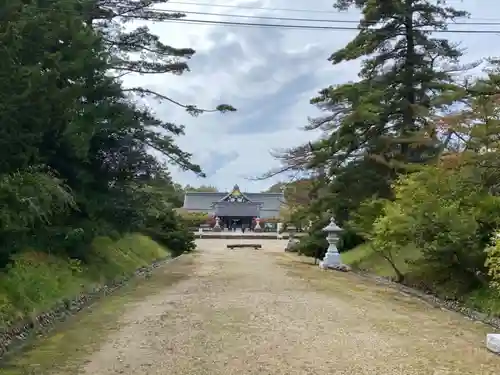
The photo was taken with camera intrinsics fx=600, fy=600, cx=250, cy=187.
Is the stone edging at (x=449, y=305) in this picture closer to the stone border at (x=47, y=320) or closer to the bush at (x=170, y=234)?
the stone border at (x=47, y=320)

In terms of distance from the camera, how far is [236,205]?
7444 cm

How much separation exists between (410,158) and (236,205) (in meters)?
54.8

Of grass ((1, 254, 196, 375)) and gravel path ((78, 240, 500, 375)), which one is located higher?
gravel path ((78, 240, 500, 375))

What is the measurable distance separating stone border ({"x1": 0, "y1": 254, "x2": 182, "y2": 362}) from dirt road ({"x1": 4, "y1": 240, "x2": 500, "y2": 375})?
Answer: 3.27 feet

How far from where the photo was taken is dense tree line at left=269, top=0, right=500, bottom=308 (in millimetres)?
11914

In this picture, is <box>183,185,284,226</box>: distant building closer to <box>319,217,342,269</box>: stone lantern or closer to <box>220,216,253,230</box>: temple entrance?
<box>220,216,253,230</box>: temple entrance

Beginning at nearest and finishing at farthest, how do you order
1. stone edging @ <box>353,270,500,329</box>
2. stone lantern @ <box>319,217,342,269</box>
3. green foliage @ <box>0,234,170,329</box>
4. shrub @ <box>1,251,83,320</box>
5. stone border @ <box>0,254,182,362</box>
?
stone border @ <box>0,254,182,362</box> < green foliage @ <box>0,234,170,329</box> < shrub @ <box>1,251,83,320</box> < stone edging @ <box>353,270,500,329</box> < stone lantern @ <box>319,217,342,269</box>

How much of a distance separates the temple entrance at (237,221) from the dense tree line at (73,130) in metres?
56.0

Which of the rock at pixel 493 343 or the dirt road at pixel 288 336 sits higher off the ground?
the rock at pixel 493 343

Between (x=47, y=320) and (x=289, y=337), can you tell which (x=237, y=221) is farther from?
(x=289, y=337)

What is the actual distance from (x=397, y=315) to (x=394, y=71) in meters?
12.4

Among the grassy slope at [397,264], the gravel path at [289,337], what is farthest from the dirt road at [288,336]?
the grassy slope at [397,264]

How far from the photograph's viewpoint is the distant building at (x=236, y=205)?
74.1m

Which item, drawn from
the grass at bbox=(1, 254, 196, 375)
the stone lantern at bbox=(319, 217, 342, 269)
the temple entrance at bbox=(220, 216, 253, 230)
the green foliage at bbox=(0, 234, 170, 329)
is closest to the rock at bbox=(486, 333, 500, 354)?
the grass at bbox=(1, 254, 196, 375)
